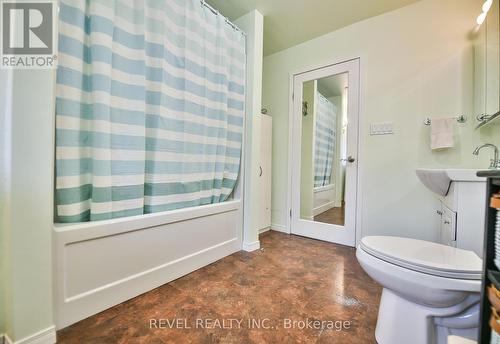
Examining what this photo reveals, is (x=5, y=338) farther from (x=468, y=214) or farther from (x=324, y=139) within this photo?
(x=324, y=139)

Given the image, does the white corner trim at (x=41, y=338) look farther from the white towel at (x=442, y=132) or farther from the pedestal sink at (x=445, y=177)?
the white towel at (x=442, y=132)

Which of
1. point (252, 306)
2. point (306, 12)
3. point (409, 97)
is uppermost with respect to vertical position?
point (306, 12)

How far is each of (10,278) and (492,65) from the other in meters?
2.90

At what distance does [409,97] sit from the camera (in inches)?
74.7

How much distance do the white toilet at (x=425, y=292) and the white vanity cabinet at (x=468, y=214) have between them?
0.25 meters

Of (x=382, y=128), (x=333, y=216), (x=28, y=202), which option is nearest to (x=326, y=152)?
(x=382, y=128)

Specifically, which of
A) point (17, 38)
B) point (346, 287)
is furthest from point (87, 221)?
point (346, 287)

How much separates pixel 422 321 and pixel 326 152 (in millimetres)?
1778

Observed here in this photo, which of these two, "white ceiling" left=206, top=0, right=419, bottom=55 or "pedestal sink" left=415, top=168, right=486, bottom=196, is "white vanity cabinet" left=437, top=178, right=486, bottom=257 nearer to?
"pedestal sink" left=415, top=168, right=486, bottom=196

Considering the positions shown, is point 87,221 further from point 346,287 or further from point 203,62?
point 346,287

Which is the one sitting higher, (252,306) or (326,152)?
(326,152)

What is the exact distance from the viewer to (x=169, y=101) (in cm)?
146

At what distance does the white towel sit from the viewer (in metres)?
1.69

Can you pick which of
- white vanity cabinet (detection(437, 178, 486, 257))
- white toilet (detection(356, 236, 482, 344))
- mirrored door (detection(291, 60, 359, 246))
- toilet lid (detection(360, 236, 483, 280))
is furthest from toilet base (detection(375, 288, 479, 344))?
mirrored door (detection(291, 60, 359, 246))
